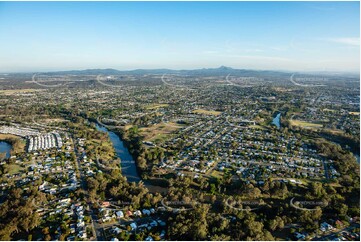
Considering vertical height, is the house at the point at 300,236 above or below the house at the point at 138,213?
below

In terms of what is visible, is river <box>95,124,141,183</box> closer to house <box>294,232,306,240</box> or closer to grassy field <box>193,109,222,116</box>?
house <box>294,232,306,240</box>

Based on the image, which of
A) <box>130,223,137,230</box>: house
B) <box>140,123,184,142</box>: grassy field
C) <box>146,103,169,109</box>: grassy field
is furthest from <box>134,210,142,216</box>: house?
<box>146,103,169,109</box>: grassy field

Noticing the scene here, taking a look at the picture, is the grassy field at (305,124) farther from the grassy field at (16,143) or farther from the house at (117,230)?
the grassy field at (16,143)

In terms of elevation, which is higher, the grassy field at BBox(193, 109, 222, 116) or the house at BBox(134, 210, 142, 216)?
the grassy field at BBox(193, 109, 222, 116)

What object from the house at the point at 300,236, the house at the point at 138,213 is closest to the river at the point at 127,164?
A: the house at the point at 138,213

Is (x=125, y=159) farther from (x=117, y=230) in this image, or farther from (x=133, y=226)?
(x=117, y=230)

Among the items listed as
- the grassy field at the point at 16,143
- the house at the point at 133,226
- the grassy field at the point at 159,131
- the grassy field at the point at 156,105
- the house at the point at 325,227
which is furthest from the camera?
the grassy field at the point at 156,105
